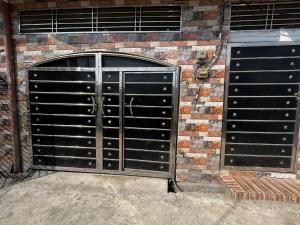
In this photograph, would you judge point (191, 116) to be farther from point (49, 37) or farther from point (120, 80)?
point (49, 37)

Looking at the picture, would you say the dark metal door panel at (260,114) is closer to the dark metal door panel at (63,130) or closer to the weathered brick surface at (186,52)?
the weathered brick surface at (186,52)

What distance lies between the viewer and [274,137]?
3.95m

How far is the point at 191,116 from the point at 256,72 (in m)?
1.38

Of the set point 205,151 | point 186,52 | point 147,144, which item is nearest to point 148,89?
point 186,52

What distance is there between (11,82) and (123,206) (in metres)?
3.24

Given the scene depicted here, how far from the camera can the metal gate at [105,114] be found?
13.3 feet

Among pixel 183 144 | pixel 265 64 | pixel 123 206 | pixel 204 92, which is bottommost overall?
pixel 123 206

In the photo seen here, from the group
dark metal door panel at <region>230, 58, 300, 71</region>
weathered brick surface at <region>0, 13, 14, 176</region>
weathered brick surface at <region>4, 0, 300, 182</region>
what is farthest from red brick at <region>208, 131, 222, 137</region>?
weathered brick surface at <region>0, 13, 14, 176</region>

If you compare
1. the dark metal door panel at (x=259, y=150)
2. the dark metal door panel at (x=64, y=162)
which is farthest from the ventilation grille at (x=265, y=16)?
the dark metal door panel at (x=64, y=162)

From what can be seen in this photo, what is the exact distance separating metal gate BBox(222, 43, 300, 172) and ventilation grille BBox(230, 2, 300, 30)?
349 millimetres

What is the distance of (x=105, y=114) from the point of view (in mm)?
4215

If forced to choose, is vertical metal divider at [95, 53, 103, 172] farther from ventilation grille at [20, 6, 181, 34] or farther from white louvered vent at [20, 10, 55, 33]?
white louvered vent at [20, 10, 55, 33]

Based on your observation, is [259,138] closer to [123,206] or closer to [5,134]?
[123,206]

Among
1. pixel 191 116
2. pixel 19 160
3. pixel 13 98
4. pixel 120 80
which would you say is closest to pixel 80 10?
pixel 120 80
